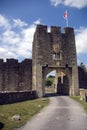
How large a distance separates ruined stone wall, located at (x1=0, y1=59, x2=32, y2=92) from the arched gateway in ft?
3.66

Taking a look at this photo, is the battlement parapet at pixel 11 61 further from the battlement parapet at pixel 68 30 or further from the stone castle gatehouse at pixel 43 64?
the battlement parapet at pixel 68 30

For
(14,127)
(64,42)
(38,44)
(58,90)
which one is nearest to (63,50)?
(64,42)

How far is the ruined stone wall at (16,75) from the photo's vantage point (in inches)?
1346

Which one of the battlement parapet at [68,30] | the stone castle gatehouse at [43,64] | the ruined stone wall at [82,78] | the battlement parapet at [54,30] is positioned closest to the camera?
the stone castle gatehouse at [43,64]

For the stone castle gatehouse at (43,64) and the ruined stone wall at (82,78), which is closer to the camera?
the stone castle gatehouse at (43,64)

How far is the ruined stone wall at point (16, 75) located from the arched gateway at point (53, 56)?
112 cm

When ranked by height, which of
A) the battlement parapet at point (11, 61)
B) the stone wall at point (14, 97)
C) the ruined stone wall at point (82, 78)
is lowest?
the stone wall at point (14, 97)

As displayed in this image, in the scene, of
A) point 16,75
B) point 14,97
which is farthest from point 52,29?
point 14,97

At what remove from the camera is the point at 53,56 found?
33000 millimetres

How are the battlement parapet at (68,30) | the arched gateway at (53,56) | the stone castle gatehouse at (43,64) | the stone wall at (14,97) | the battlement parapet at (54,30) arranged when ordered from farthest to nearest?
the battlement parapet at (68,30), the battlement parapet at (54,30), the stone castle gatehouse at (43,64), the arched gateway at (53,56), the stone wall at (14,97)

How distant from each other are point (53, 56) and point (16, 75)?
5590 mm

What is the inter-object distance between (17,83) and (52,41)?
7.12m

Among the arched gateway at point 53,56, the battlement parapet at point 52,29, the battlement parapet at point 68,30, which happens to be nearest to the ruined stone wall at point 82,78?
the arched gateway at point 53,56

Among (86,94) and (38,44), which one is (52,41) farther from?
(86,94)
